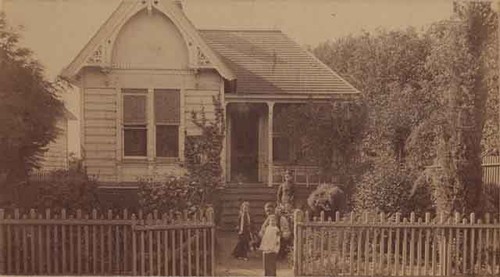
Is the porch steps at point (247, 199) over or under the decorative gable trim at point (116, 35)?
under

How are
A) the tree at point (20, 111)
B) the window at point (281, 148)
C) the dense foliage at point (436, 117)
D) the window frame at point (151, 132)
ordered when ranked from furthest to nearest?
1. the window at point (281, 148)
2. the window frame at point (151, 132)
3. the dense foliage at point (436, 117)
4. the tree at point (20, 111)

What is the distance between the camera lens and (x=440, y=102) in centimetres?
521

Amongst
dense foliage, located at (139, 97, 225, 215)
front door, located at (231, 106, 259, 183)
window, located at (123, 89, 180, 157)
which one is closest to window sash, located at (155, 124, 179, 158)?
window, located at (123, 89, 180, 157)

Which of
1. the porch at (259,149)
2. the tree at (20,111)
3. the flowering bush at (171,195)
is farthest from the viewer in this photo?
the porch at (259,149)

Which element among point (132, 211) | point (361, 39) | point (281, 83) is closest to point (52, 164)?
point (132, 211)

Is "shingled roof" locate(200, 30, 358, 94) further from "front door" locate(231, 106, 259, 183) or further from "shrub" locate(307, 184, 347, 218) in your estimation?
"shrub" locate(307, 184, 347, 218)

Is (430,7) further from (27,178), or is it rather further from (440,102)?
(27,178)

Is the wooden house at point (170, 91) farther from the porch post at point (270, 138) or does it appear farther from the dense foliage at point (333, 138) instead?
the dense foliage at point (333, 138)

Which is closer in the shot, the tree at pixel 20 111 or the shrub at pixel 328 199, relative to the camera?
the tree at pixel 20 111

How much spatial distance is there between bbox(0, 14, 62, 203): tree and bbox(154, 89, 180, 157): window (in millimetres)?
863

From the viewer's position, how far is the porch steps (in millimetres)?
5254

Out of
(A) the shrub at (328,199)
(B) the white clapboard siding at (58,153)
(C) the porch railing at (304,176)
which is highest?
(B) the white clapboard siding at (58,153)

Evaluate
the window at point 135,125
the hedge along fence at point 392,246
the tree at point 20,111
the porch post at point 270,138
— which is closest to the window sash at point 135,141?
the window at point 135,125

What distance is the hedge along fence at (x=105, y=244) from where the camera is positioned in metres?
5.11
